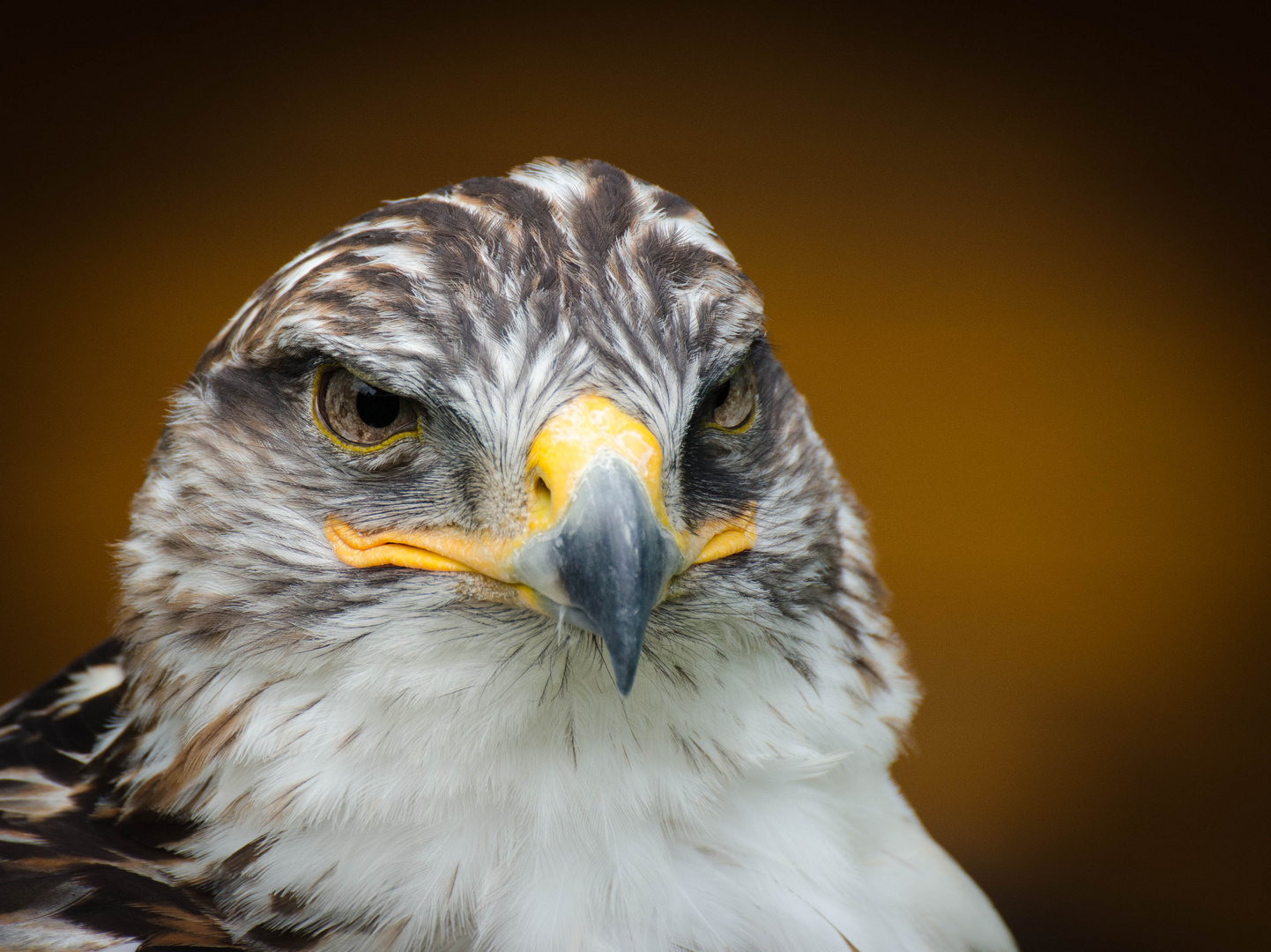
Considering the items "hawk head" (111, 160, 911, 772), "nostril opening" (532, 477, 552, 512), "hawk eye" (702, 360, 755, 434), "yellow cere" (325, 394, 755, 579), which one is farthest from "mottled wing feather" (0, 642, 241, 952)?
"hawk eye" (702, 360, 755, 434)

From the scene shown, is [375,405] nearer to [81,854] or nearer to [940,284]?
[81,854]

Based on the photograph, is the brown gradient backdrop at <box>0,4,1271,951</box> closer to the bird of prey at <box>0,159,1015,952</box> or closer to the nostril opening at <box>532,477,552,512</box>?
the bird of prey at <box>0,159,1015,952</box>

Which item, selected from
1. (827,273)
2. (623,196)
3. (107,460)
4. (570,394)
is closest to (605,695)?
(570,394)

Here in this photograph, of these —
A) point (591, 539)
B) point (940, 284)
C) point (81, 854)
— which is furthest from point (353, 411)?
point (940, 284)

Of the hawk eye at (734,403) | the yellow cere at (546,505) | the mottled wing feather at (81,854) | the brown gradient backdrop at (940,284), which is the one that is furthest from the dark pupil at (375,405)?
the brown gradient backdrop at (940,284)

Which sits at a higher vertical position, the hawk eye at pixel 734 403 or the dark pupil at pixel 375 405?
the hawk eye at pixel 734 403

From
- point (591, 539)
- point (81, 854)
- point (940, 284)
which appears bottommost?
point (81, 854)

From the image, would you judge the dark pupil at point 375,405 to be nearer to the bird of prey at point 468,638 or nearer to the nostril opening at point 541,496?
the bird of prey at point 468,638
